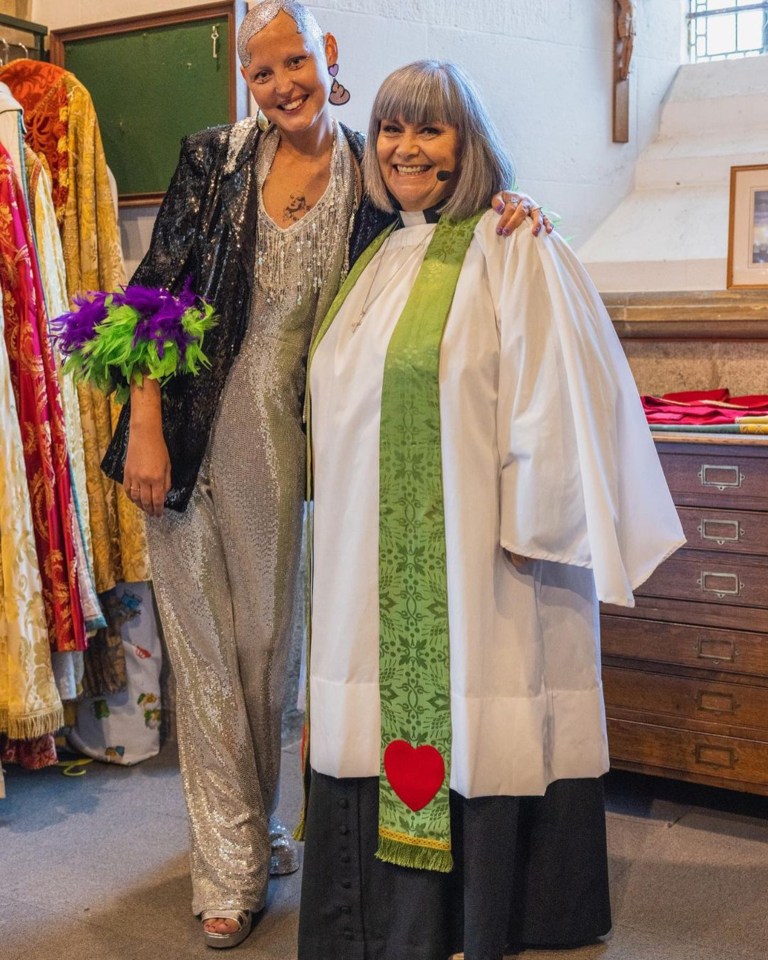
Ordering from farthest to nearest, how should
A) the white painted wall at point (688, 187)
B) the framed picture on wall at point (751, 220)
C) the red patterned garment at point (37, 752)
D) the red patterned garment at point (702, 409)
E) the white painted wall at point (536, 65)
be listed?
the white painted wall at point (688, 187), the white painted wall at point (536, 65), the framed picture on wall at point (751, 220), the red patterned garment at point (37, 752), the red patterned garment at point (702, 409)

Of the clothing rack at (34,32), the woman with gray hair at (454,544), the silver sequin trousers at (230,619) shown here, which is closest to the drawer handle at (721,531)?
the woman with gray hair at (454,544)

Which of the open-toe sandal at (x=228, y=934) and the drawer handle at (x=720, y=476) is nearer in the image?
the open-toe sandal at (x=228, y=934)

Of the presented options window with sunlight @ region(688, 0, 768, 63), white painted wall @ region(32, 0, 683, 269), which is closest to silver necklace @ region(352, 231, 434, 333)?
white painted wall @ region(32, 0, 683, 269)

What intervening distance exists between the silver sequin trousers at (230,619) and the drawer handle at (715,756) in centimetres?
113

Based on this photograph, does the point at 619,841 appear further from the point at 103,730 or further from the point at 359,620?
the point at 103,730

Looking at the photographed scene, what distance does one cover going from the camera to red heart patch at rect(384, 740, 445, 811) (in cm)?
214

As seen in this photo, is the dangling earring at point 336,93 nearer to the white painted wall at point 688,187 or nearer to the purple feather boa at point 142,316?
the purple feather boa at point 142,316

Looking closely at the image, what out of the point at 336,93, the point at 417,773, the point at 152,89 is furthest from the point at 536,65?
the point at 417,773

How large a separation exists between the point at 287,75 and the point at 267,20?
0.33 feet

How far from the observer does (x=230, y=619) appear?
7.96ft

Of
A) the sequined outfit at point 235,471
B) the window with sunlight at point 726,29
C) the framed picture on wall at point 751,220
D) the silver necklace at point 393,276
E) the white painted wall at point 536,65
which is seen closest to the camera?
the silver necklace at point 393,276

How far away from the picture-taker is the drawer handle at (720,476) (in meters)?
2.89

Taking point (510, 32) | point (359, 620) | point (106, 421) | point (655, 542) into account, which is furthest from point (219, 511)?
point (510, 32)

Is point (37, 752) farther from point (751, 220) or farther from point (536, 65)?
point (536, 65)
